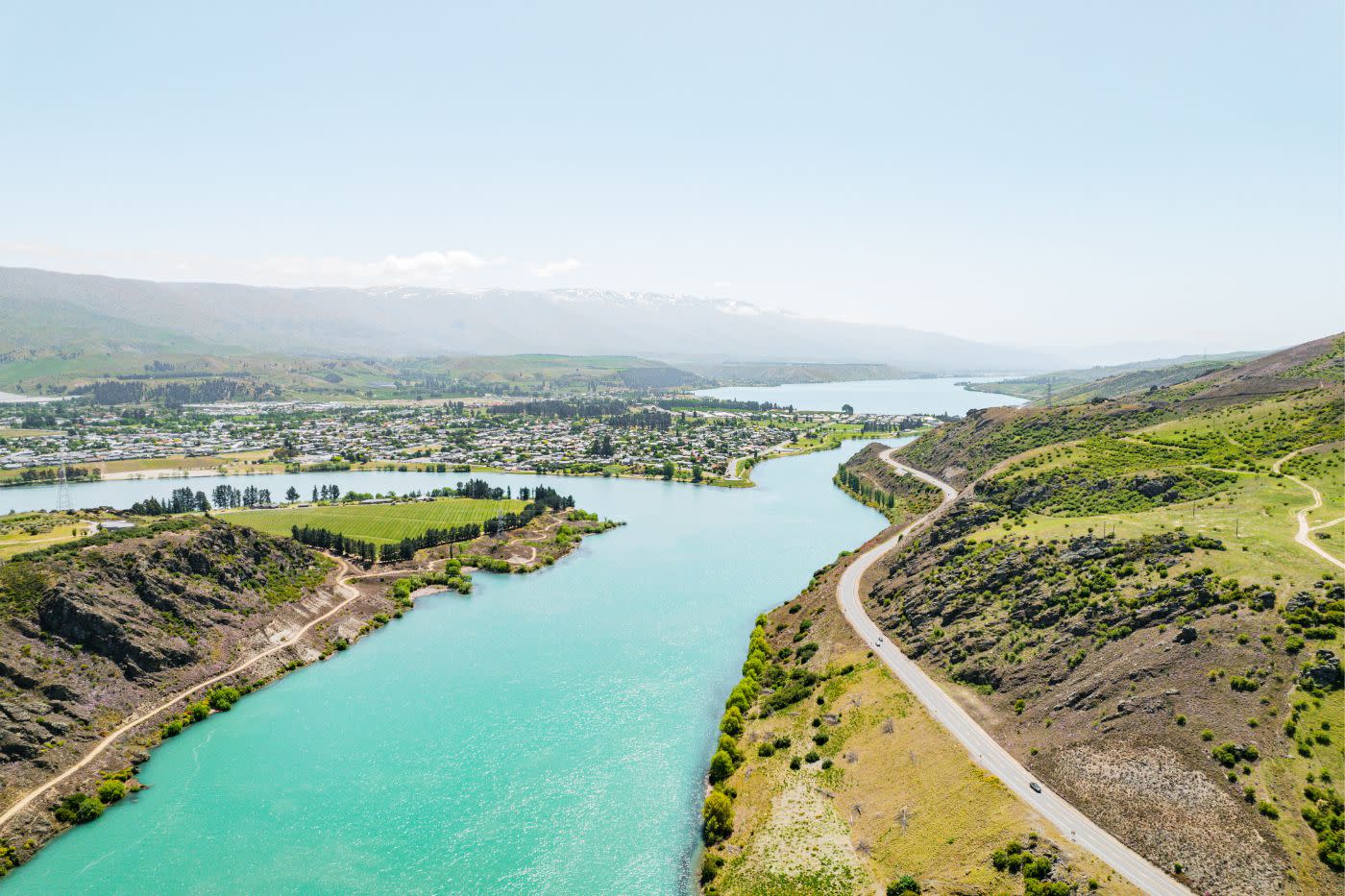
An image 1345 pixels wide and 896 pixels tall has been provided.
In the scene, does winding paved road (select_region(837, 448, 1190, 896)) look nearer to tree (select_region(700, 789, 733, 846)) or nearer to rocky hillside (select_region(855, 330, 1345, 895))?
rocky hillside (select_region(855, 330, 1345, 895))

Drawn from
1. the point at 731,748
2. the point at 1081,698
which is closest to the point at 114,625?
the point at 731,748

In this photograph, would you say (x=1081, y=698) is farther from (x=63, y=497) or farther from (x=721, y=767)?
(x=63, y=497)

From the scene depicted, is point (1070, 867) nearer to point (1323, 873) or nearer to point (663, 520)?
point (1323, 873)

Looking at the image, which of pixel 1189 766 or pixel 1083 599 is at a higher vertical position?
pixel 1083 599

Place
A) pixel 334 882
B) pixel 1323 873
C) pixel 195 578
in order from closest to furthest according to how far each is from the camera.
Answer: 1. pixel 1323 873
2. pixel 334 882
3. pixel 195 578

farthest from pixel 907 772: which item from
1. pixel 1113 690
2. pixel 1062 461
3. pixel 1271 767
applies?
pixel 1062 461

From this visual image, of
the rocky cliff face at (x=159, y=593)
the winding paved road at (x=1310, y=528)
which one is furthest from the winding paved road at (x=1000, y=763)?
the rocky cliff face at (x=159, y=593)
